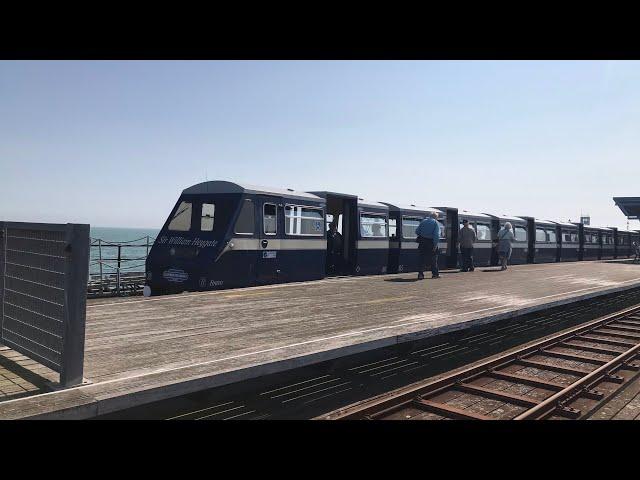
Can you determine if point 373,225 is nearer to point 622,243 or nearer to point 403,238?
point 403,238

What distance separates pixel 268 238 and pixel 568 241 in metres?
26.8

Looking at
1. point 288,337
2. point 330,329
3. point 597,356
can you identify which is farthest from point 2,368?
point 597,356

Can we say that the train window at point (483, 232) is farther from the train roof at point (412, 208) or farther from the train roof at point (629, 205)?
the train roof at point (629, 205)

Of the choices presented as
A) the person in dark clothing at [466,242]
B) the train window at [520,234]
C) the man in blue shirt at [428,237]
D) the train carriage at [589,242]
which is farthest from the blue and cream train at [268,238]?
the train carriage at [589,242]

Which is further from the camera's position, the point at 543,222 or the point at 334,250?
the point at 543,222

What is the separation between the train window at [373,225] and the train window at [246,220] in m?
4.83

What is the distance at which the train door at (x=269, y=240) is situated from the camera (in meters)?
A: 12.4

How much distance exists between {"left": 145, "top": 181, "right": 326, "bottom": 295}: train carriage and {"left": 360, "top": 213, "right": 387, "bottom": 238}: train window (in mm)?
2861

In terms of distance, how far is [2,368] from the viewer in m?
4.71

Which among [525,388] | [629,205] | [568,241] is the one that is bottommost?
[525,388]

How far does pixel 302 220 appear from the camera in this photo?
1380 cm

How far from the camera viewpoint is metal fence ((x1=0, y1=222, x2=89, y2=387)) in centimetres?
Answer: 406

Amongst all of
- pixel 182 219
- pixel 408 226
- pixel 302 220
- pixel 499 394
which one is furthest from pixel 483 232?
pixel 499 394
